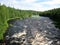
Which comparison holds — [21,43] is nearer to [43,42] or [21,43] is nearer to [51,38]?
[43,42]

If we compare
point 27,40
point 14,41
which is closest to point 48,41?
point 27,40

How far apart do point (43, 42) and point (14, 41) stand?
8450 millimetres

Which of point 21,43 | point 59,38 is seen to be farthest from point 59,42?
point 21,43

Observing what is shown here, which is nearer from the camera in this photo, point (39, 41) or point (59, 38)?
point (39, 41)

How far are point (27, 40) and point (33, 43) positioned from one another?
3.94 metres

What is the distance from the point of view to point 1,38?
61.1 meters

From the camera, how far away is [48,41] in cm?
6259

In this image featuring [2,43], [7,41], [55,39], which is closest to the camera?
[2,43]

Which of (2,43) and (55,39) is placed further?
(55,39)

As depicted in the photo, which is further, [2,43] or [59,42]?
[59,42]

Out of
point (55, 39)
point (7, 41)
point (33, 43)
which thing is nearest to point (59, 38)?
point (55, 39)

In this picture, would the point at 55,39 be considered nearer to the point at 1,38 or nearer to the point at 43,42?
the point at 43,42

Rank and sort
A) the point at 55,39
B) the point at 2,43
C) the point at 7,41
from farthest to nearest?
the point at 55,39 → the point at 7,41 → the point at 2,43

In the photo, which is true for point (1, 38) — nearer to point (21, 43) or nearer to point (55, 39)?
point (21, 43)
